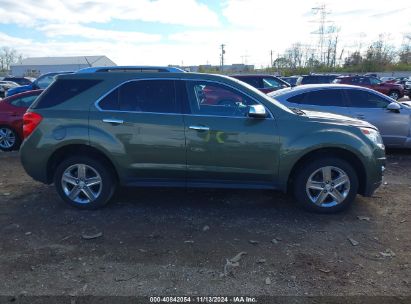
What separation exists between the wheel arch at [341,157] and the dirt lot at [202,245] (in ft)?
1.41

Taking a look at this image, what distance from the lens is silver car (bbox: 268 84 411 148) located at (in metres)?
8.09

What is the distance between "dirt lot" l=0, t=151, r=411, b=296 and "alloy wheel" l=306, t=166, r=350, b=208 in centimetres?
24

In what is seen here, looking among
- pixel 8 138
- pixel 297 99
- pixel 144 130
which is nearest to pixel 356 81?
pixel 297 99

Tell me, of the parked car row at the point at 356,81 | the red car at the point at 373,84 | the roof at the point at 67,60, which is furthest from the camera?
the roof at the point at 67,60

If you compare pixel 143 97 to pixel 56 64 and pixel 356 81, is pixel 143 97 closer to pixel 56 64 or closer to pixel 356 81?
pixel 356 81

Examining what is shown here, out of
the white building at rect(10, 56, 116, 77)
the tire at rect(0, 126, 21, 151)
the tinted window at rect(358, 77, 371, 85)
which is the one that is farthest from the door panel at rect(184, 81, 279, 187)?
the white building at rect(10, 56, 116, 77)

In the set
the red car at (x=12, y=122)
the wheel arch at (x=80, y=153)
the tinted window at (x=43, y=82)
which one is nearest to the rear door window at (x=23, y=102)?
the red car at (x=12, y=122)

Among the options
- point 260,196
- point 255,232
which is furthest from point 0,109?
point 255,232

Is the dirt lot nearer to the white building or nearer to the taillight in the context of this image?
the taillight

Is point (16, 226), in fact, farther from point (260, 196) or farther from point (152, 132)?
point (260, 196)

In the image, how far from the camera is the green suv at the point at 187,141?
4742 millimetres

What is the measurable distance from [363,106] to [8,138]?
8.26 m

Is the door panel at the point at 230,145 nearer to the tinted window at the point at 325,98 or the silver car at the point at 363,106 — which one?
the silver car at the point at 363,106

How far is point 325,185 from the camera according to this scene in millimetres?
4855
